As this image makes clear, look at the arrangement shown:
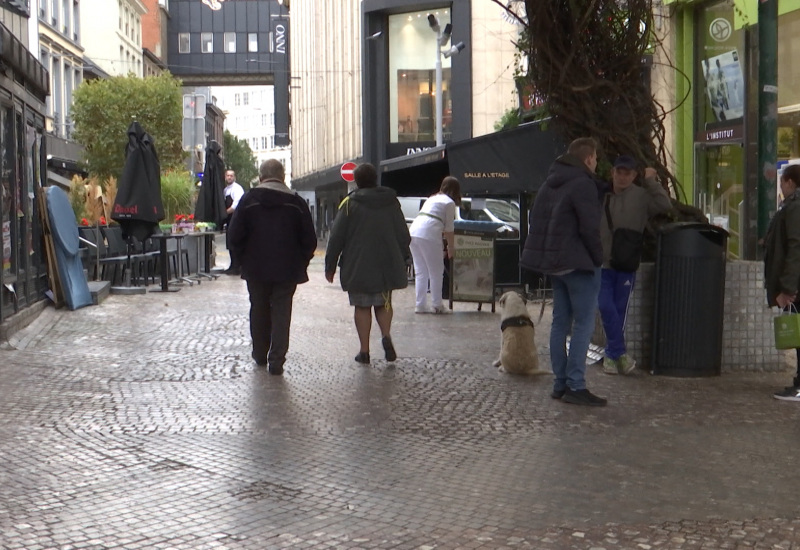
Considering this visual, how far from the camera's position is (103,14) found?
70.6 metres

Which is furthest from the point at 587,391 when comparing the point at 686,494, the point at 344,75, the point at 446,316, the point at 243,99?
the point at 243,99

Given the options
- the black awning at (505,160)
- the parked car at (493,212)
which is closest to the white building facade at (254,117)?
the parked car at (493,212)

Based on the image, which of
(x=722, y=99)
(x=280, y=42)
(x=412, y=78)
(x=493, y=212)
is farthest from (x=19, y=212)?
(x=280, y=42)

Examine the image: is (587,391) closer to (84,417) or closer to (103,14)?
(84,417)

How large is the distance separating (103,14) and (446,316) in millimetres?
60448

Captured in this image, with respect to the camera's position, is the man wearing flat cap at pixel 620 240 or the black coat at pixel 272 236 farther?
the black coat at pixel 272 236

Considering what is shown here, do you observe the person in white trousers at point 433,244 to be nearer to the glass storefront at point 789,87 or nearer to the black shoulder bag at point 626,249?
the glass storefront at point 789,87

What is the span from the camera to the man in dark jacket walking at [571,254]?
8.27m

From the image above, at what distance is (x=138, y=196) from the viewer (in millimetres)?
17797

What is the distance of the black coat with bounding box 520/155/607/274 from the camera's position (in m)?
8.25

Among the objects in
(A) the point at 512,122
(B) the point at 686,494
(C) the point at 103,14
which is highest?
(C) the point at 103,14

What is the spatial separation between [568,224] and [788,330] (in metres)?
1.69

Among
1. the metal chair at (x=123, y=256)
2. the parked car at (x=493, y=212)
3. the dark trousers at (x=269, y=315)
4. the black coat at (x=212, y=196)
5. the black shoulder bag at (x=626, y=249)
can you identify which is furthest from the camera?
the black coat at (x=212, y=196)

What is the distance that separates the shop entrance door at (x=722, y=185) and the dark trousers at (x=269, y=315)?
6.56 meters
